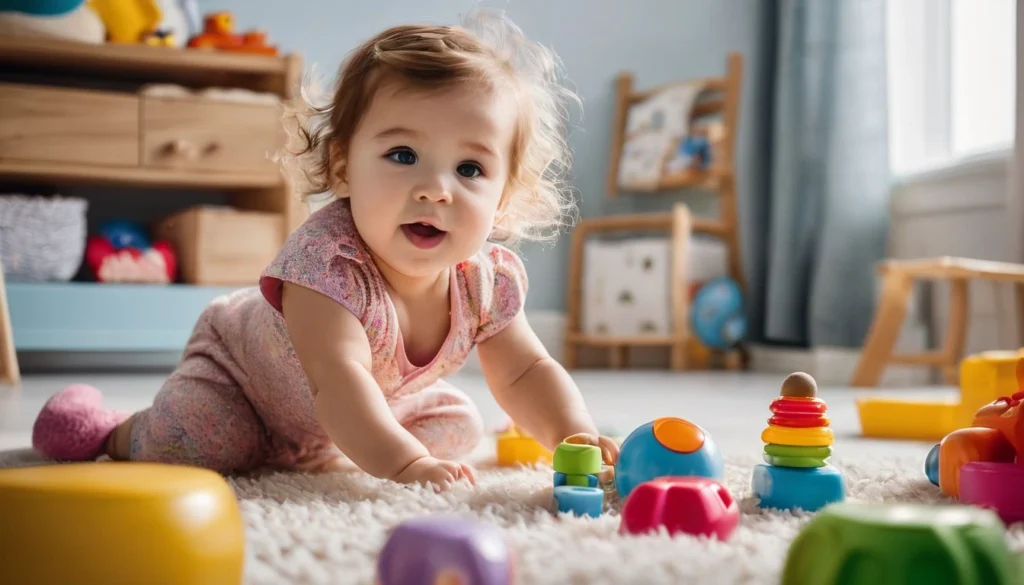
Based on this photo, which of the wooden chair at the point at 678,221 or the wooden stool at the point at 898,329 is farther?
the wooden chair at the point at 678,221

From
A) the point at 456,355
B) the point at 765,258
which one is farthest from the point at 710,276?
the point at 456,355

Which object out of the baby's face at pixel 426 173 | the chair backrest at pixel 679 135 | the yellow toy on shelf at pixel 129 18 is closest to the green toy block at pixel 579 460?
the baby's face at pixel 426 173

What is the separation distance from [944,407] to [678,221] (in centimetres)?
162

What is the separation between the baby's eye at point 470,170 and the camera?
85 cm

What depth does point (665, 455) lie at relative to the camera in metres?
0.69

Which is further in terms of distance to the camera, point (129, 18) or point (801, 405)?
point (129, 18)

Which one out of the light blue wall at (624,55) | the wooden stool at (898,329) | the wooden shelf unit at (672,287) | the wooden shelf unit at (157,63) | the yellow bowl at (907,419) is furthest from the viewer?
the light blue wall at (624,55)

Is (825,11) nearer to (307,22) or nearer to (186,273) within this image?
(307,22)

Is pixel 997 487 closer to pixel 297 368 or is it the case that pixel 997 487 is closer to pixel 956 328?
pixel 297 368

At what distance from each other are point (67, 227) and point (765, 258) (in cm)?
197

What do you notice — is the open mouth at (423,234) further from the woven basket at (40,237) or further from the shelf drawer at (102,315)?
the woven basket at (40,237)

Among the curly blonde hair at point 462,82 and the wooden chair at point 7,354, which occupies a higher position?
the curly blonde hair at point 462,82

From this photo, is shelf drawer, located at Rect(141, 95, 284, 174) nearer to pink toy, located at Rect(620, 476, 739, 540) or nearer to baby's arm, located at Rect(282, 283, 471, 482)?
baby's arm, located at Rect(282, 283, 471, 482)

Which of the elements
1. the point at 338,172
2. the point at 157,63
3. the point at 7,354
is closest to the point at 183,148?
the point at 157,63
